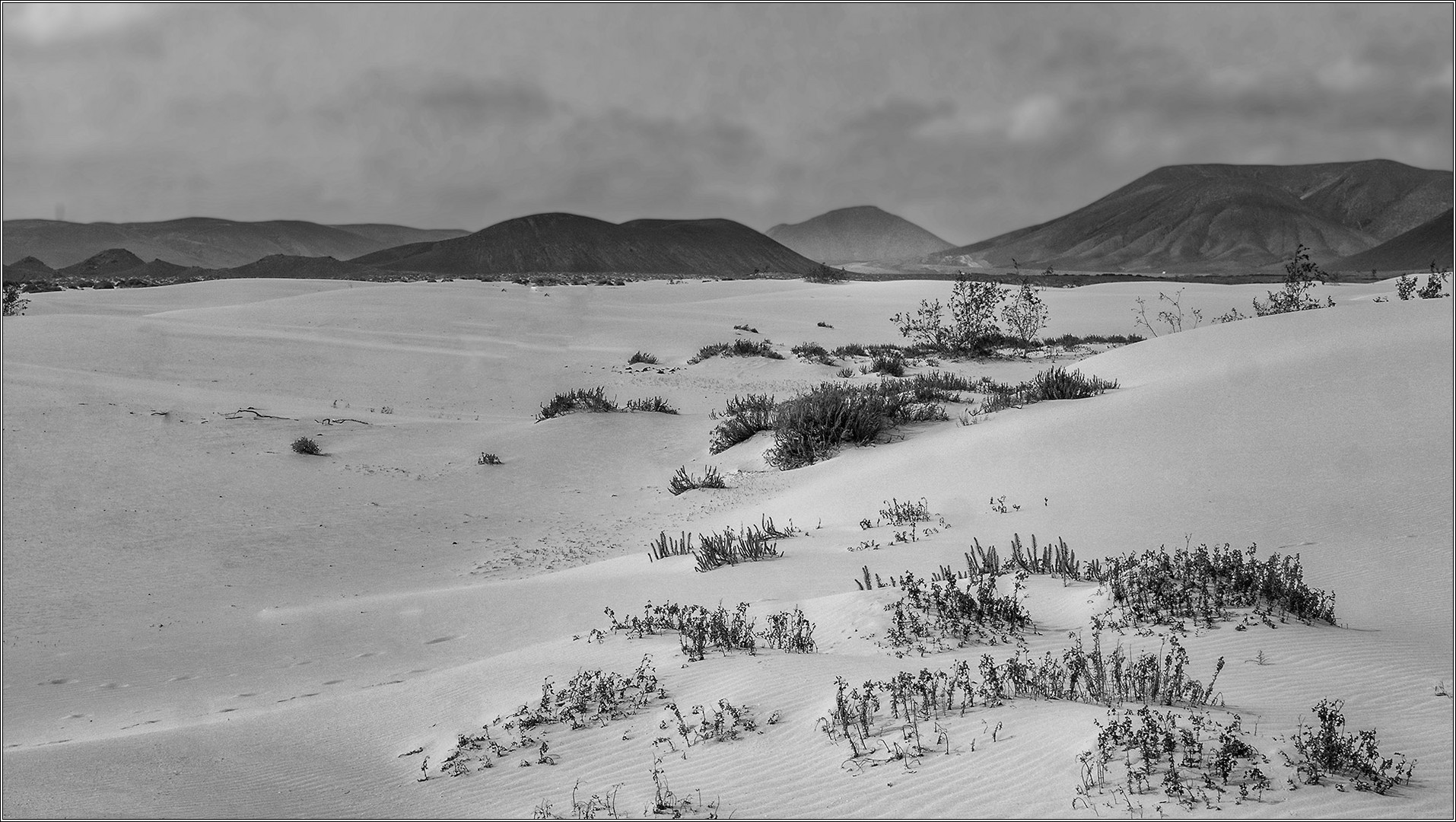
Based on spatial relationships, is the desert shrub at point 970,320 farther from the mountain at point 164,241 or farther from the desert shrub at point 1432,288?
the mountain at point 164,241

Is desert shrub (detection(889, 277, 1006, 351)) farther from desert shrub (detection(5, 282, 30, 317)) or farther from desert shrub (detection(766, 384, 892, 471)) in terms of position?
desert shrub (detection(5, 282, 30, 317))

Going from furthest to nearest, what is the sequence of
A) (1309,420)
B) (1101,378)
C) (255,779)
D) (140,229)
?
(140,229)
(1101,378)
(1309,420)
(255,779)

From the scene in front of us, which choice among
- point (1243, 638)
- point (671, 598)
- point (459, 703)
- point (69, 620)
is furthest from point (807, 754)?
point (69, 620)

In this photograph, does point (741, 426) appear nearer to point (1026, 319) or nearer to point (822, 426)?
point (822, 426)

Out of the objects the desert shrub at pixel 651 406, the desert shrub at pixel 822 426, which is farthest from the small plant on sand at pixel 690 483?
the desert shrub at pixel 651 406

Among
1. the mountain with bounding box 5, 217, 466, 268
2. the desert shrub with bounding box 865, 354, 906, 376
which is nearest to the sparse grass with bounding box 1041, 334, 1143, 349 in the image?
the desert shrub with bounding box 865, 354, 906, 376

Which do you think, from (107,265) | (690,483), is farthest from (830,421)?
(107,265)

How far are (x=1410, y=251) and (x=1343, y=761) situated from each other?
155 meters

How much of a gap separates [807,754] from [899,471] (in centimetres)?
627

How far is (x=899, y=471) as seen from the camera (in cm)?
976

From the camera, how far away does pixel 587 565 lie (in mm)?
8406

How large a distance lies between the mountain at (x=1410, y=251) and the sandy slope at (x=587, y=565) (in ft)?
424

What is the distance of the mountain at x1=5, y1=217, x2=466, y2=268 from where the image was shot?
160 meters

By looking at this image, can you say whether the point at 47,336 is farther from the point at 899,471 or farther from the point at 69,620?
the point at 899,471
